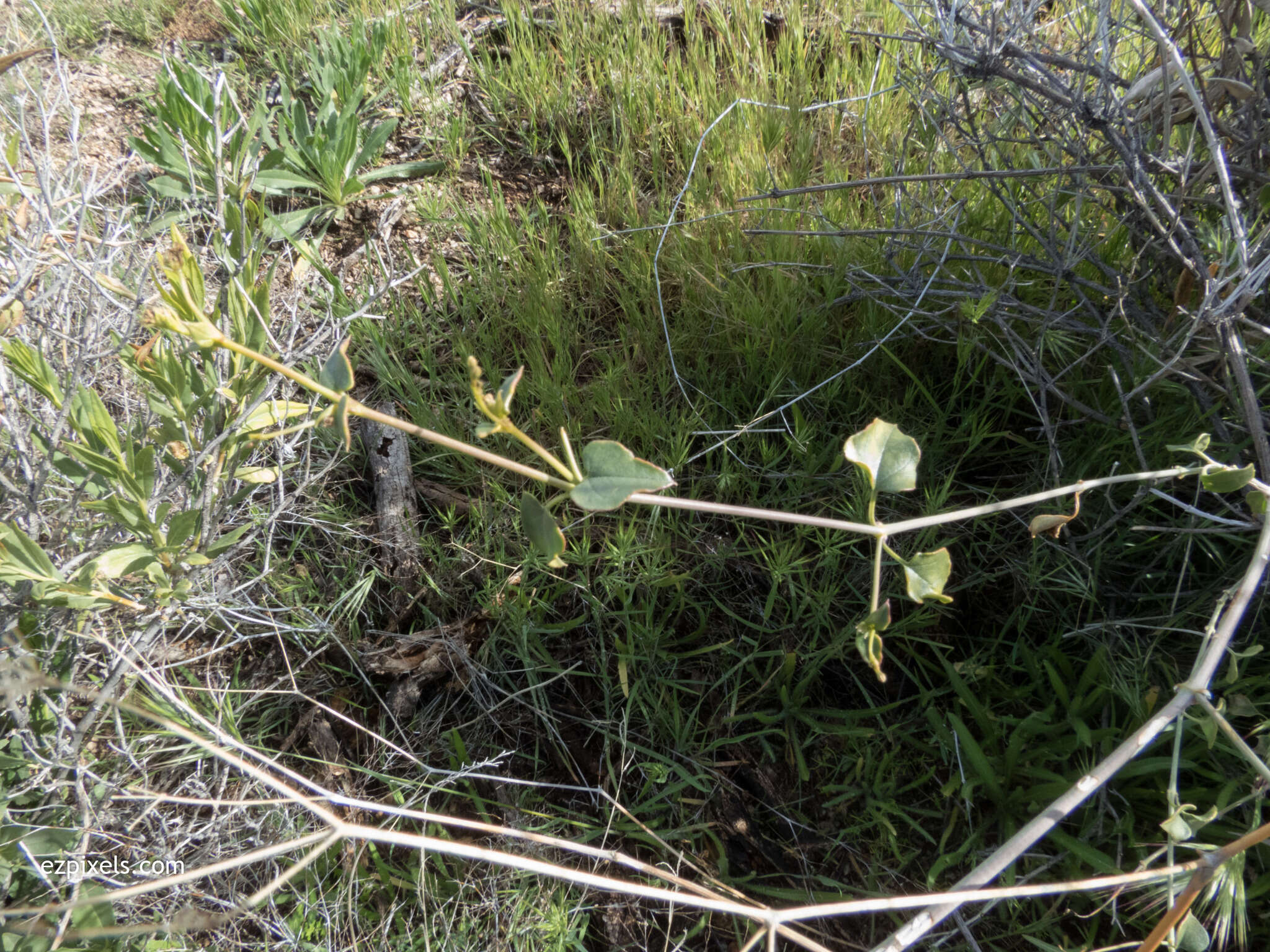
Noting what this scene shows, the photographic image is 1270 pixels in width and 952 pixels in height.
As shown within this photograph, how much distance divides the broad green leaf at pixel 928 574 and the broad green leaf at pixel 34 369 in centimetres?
131

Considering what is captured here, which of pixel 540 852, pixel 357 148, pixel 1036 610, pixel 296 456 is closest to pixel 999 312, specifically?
pixel 1036 610

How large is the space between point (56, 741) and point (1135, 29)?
2527 mm

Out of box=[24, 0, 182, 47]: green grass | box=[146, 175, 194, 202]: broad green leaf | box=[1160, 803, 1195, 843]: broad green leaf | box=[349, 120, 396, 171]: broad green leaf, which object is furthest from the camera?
box=[24, 0, 182, 47]: green grass

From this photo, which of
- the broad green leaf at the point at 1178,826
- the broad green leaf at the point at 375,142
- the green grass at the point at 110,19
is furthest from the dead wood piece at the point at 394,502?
the green grass at the point at 110,19

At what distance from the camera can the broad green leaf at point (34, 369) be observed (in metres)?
1.19

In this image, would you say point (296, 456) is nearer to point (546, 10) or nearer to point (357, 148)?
point (357, 148)

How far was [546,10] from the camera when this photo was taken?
272cm

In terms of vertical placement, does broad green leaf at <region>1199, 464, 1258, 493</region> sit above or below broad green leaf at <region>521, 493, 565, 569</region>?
below

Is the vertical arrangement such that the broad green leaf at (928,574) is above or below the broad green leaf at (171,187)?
below

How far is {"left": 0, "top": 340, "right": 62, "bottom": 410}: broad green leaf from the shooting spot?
1193mm

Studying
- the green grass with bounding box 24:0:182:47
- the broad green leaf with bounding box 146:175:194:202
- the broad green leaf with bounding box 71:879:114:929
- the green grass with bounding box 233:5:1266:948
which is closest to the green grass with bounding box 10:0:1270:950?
the green grass with bounding box 233:5:1266:948

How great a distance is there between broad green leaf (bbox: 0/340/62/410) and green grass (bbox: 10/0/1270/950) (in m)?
0.60

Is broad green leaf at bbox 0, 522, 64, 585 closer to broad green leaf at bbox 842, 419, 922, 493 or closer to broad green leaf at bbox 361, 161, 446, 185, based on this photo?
broad green leaf at bbox 842, 419, 922, 493

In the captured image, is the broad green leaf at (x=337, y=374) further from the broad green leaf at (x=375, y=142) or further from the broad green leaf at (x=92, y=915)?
the broad green leaf at (x=375, y=142)
